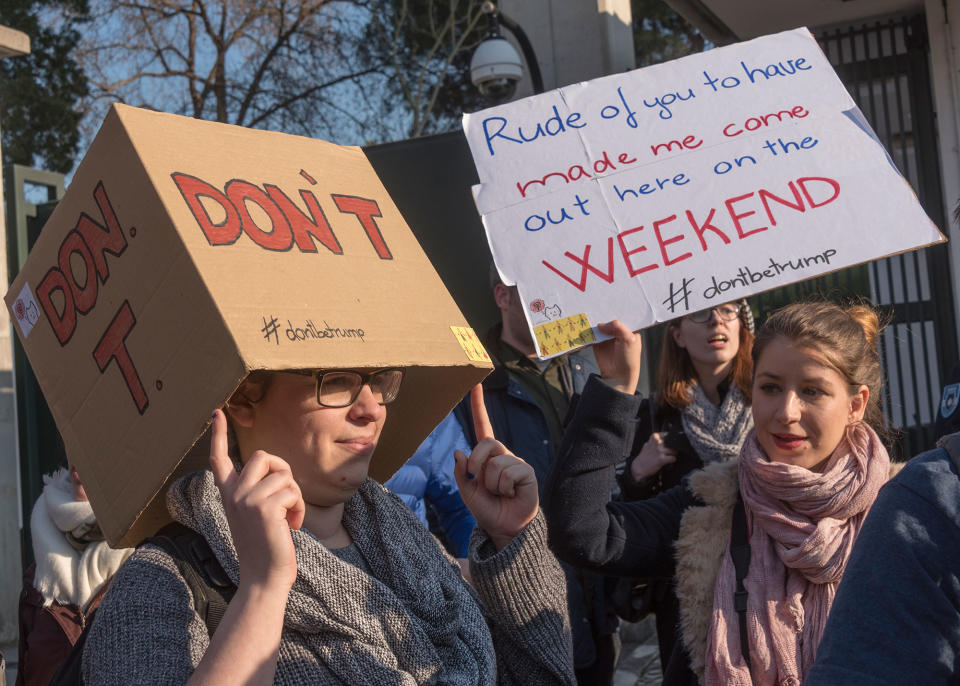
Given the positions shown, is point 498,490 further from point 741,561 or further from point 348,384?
point 741,561

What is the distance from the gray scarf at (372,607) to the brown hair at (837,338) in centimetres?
107

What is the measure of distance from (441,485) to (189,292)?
5.90 feet

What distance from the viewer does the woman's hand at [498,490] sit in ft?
6.80

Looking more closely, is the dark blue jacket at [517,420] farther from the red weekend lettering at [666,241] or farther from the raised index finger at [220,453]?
the raised index finger at [220,453]

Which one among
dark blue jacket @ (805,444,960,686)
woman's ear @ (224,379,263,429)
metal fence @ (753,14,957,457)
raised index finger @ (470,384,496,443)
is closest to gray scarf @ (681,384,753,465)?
raised index finger @ (470,384,496,443)

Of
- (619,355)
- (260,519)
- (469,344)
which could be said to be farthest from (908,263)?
(260,519)

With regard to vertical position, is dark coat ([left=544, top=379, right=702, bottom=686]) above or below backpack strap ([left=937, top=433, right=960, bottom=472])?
below

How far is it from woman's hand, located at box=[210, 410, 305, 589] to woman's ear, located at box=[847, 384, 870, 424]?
60.3 inches

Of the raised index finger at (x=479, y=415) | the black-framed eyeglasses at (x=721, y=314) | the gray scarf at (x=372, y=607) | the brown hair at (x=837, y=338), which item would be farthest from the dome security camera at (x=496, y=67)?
the gray scarf at (x=372, y=607)

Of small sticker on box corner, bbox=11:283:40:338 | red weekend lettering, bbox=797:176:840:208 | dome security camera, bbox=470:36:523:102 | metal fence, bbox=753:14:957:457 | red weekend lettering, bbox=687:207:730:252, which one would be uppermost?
dome security camera, bbox=470:36:523:102

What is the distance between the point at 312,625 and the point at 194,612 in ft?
0.64

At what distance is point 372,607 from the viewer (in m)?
1.81

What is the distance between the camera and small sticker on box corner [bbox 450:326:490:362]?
1.88 m

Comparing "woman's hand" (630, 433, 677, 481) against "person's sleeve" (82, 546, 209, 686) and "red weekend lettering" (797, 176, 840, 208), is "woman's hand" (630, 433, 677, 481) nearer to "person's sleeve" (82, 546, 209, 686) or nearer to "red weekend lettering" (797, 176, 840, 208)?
"red weekend lettering" (797, 176, 840, 208)
